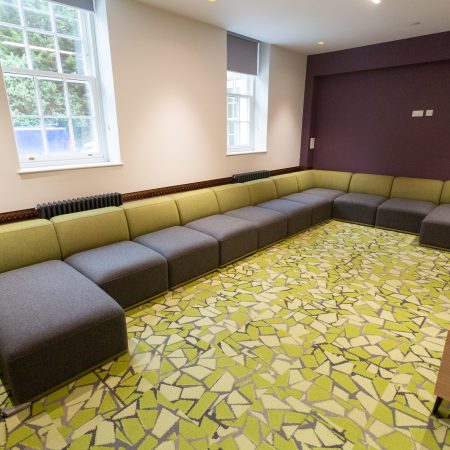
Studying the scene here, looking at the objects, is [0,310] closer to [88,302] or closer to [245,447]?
[88,302]

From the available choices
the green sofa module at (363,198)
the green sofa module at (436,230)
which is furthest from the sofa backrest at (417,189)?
the green sofa module at (436,230)

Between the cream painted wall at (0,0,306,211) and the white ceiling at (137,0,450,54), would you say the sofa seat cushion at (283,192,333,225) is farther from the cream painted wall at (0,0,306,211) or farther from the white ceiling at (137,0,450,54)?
the white ceiling at (137,0,450,54)

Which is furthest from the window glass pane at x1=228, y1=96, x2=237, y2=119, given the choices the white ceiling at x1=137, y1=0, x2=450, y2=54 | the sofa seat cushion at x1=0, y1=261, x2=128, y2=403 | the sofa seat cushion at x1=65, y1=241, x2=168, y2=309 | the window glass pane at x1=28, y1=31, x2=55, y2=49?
the sofa seat cushion at x1=0, y1=261, x2=128, y2=403

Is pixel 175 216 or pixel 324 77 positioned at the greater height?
pixel 324 77

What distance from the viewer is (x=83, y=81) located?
3.22 metres

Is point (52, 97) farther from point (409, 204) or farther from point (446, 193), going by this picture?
point (446, 193)

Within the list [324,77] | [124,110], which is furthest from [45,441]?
[324,77]

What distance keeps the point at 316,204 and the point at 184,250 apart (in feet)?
8.75

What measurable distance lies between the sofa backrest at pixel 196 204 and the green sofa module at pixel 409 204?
8.46 ft

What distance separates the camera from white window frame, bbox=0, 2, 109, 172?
112 inches

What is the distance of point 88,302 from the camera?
2049 mm

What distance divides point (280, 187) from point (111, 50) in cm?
313

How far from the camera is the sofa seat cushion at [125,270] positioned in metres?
2.51

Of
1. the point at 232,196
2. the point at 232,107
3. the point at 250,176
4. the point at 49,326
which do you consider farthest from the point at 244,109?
the point at 49,326
